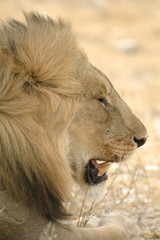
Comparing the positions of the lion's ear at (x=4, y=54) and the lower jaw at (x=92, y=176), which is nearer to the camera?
the lion's ear at (x=4, y=54)

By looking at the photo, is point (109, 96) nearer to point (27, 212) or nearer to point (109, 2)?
point (27, 212)

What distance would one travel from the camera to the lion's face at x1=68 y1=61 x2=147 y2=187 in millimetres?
2555

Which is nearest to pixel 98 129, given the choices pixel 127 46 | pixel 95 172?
pixel 95 172

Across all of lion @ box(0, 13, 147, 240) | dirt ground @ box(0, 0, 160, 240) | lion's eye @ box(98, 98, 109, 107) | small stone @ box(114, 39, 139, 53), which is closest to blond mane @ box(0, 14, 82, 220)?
lion @ box(0, 13, 147, 240)

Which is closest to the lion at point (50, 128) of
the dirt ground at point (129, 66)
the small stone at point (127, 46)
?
the dirt ground at point (129, 66)

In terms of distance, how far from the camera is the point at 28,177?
2254 mm

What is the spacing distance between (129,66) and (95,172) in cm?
721

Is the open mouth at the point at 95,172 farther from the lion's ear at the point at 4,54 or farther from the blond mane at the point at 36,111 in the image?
the lion's ear at the point at 4,54

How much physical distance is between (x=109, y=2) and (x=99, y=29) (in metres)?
2.50

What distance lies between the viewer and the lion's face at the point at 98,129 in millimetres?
2555

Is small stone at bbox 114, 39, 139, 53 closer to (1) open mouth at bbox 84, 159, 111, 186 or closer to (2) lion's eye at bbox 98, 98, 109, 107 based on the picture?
(1) open mouth at bbox 84, 159, 111, 186

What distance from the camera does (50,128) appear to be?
94.5 inches

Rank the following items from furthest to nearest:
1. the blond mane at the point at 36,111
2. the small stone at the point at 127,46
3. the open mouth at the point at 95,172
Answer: the small stone at the point at 127,46, the open mouth at the point at 95,172, the blond mane at the point at 36,111

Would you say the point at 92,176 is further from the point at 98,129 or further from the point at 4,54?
the point at 4,54
